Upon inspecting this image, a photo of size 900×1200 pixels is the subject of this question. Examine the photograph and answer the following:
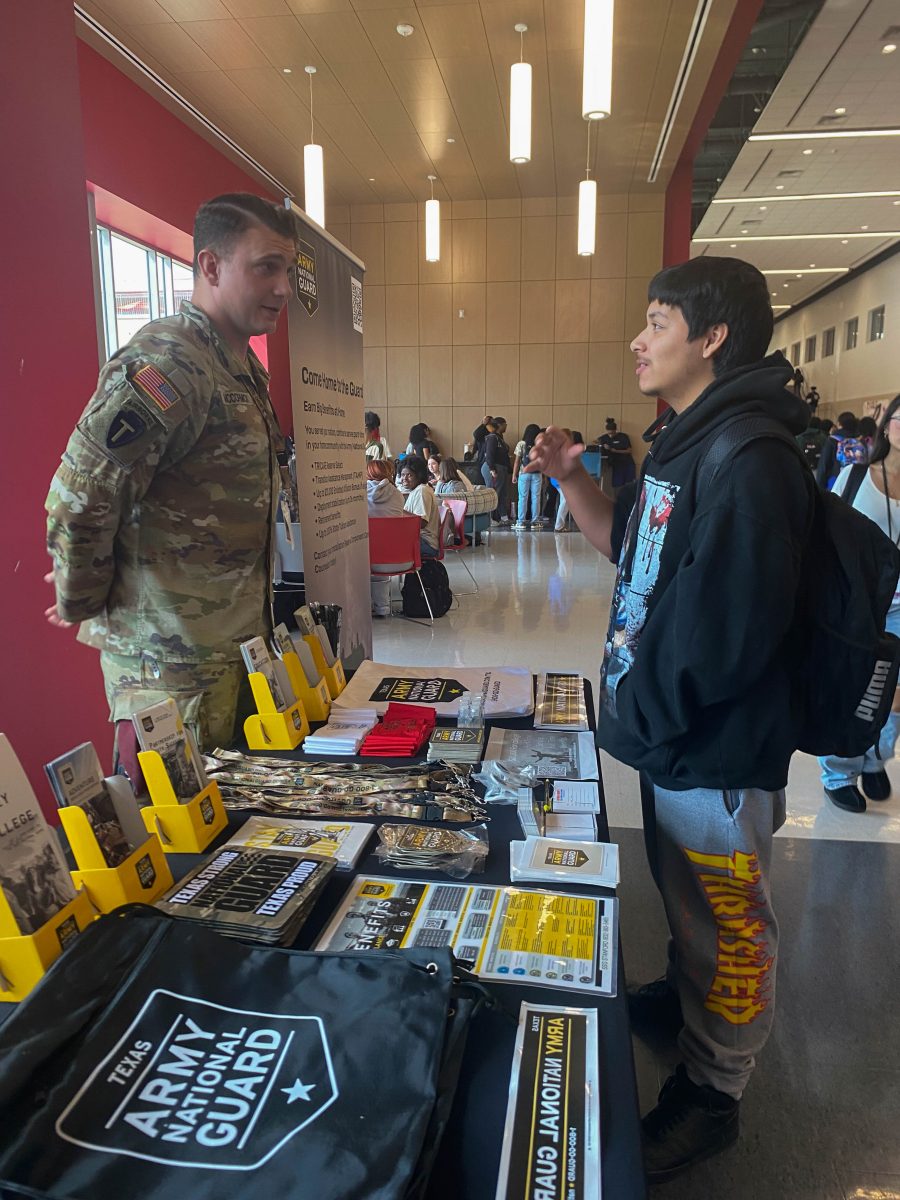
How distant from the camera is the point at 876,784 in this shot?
2.88 m

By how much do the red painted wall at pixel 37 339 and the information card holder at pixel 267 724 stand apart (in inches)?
47.0

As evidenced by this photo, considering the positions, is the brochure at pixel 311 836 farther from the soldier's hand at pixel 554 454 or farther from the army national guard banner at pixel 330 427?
the army national guard banner at pixel 330 427

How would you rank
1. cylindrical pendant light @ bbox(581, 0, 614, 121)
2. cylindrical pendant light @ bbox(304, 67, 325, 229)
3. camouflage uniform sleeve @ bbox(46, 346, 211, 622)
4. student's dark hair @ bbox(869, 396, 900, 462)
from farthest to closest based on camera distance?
cylindrical pendant light @ bbox(304, 67, 325, 229) < cylindrical pendant light @ bbox(581, 0, 614, 121) < student's dark hair @ bbox(869, 396, 900, 462) < camouflage uniform sleeve @ bbox(46, 346, 211, 622)

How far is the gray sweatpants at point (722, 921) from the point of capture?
4.16 ft

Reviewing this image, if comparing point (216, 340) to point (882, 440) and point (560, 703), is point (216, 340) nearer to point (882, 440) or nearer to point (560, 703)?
point (560, 703)

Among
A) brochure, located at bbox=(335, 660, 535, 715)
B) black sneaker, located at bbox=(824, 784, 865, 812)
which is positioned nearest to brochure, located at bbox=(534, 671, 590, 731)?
brochure, located at bbox=(335, 660, 535, 715)

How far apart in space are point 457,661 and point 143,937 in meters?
3.83

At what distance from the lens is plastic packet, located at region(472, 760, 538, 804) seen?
1252 millimetres

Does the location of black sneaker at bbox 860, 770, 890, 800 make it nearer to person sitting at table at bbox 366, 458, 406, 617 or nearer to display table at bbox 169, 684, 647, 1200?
display table at bbox 169, 684, 647, 1200

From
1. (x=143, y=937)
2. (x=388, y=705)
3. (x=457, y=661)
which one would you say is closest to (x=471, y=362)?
(x=457, y=661)

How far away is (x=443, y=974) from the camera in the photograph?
29.5 inches

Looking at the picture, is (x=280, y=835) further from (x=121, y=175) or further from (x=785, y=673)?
(x=121, y=175)

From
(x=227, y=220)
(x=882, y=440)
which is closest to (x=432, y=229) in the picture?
(x=882, y=440)

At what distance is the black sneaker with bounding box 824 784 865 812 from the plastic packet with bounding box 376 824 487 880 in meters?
2.17
